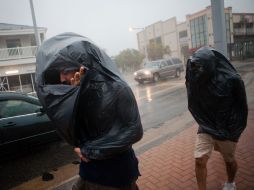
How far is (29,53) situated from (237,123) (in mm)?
26256

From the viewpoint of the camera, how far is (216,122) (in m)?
2.83

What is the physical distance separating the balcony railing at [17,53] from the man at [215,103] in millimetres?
25135

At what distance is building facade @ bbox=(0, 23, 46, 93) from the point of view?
25297 millimetres

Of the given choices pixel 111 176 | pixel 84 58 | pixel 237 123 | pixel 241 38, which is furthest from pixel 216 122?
pixel 241 38

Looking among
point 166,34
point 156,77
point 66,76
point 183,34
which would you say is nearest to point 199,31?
point 183,34

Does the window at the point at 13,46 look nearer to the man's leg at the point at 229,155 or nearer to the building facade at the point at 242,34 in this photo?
the man's leg at the point at 229,155

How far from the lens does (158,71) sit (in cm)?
2053

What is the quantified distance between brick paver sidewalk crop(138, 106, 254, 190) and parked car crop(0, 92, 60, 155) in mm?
2145

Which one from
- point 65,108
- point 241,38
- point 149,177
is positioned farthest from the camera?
point 241,38

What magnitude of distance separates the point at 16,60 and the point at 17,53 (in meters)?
0.78

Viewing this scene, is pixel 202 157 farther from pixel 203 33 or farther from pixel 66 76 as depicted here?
pixel 203 33

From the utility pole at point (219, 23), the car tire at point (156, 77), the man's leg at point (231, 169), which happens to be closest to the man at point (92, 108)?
the man's leg at point (231, 169)

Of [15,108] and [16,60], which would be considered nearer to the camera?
[15,108]

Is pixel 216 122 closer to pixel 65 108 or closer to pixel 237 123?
pixel 237 123
